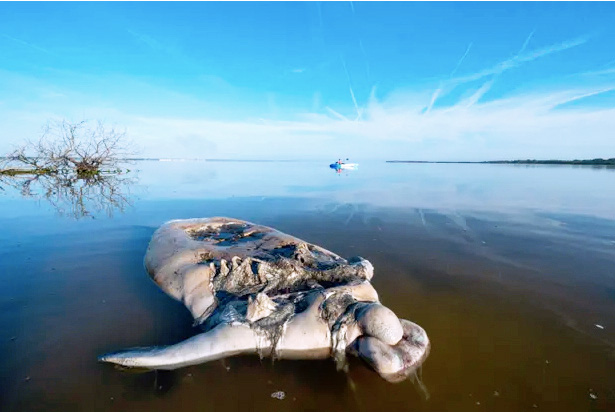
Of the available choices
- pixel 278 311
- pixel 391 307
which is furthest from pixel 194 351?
pixel 391 307

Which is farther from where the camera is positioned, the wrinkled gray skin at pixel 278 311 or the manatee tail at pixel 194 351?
the wrinkled gray skin at pixel 278 311

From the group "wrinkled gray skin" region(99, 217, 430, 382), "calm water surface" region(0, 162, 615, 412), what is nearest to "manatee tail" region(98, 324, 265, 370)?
"wrinkled gray skin" region(99, 217, 430, 382)

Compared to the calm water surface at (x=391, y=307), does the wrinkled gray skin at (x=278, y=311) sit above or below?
above

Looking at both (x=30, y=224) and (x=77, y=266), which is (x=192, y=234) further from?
(x=30, y=224)

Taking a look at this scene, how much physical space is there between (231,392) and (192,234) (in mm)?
5467

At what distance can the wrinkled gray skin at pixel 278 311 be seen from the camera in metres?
3.71

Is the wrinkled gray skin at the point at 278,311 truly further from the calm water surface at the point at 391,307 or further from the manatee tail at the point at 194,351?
the calm water surface at the point at 391,307

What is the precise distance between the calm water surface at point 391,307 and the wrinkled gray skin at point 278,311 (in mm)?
184

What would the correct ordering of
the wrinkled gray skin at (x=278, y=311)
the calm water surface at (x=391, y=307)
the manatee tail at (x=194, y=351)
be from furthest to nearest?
the wrinkled gray skin at (x=278, y=311) < the manatee tail at (x=194, y=351) < the calm water surface at (x=391, y=307)

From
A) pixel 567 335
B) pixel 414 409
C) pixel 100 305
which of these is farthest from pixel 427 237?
pixel 100 305

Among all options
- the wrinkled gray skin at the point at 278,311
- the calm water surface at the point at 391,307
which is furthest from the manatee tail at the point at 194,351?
the calm water surface at the point at 391,307

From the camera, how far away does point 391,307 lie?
199 inches

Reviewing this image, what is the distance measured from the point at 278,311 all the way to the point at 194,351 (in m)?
1.18

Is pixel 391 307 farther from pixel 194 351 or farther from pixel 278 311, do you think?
pixel 194 351
